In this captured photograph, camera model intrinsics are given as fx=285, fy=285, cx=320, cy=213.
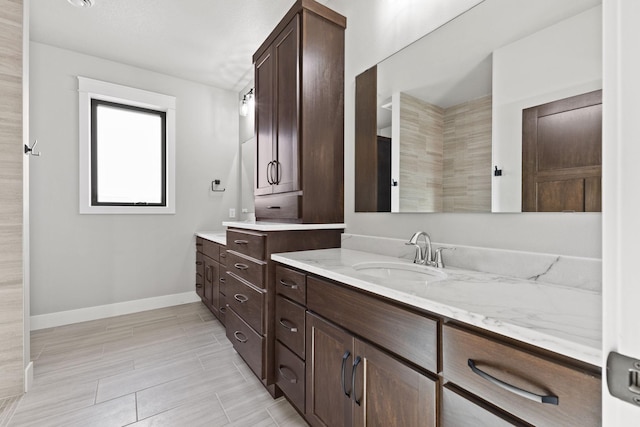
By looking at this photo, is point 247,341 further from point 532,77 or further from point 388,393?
point 532,77

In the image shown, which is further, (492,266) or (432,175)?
(432,175)

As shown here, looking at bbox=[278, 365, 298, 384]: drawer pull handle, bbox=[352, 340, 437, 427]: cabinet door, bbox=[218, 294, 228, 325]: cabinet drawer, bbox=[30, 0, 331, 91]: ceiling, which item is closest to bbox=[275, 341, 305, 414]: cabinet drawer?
bbox=[278, 365, 298, 384]: drawer pull handle

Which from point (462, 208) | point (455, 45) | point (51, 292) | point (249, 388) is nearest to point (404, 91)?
point (455, 45)

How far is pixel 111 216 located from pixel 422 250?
10.4 feet

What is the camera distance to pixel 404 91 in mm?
1588

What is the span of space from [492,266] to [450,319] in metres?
0.54

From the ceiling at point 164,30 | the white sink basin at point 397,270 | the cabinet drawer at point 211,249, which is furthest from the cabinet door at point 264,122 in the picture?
the white sink basin at point 397,270

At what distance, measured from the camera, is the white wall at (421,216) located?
99 cm

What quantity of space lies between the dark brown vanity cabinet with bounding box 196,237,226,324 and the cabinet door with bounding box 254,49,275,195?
2.37 ft

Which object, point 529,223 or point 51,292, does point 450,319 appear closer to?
point 529,223

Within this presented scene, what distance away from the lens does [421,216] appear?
1.48 m

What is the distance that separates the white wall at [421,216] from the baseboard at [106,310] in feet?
8.22

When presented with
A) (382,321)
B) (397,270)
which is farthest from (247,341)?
(382,321)

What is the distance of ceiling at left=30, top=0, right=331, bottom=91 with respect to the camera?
7.31 ft
